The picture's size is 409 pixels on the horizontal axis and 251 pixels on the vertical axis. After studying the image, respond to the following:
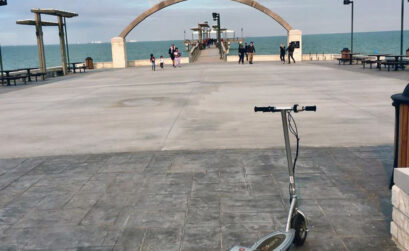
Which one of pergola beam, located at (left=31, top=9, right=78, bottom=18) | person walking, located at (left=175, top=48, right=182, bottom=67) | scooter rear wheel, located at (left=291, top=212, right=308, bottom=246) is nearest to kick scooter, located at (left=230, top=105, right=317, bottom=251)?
scooter rear wheel, located at (left=291, top=212, right=308, bottom=246)

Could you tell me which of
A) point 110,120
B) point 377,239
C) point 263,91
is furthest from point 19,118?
point 377,239

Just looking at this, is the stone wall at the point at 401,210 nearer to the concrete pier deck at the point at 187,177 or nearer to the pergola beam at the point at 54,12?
the concrete pier deck at the point at 187,177

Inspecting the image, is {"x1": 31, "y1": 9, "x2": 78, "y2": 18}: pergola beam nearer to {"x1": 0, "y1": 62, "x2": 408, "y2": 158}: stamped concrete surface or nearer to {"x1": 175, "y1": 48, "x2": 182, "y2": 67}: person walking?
{"x1": 175, "y1": 48, "x2": 182, "y2": 67}: person walking

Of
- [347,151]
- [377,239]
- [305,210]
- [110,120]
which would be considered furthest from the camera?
[110,120]

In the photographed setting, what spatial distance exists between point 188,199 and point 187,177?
0.82 metres

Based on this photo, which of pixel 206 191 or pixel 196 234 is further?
pixel 206 191

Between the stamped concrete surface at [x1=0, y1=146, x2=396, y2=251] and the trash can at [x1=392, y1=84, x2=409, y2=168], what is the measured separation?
457 mm

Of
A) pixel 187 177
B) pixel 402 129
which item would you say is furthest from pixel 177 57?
pixel 402 129

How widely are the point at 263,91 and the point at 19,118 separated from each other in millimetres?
7683

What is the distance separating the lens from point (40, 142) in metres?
8.16

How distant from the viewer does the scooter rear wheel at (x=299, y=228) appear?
142 inches

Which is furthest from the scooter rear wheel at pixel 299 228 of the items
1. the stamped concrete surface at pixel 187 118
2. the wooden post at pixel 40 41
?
the wooden post at pixel 40 41

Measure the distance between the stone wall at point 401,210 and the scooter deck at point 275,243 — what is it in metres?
0.91

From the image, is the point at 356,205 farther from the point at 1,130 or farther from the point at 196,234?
the point at 1,130
